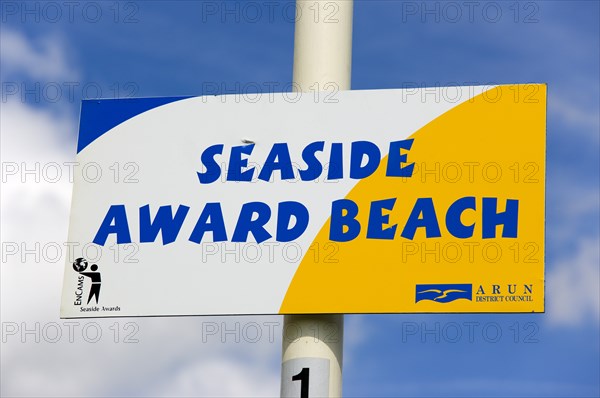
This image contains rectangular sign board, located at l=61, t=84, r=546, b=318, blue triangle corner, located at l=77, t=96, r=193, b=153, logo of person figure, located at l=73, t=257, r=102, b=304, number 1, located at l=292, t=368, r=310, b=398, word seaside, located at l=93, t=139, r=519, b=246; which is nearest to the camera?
number 1, located at l=292, t=368, r=310, b=398

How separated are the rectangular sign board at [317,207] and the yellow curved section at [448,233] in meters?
0.02

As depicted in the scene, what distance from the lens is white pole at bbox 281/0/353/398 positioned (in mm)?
19016

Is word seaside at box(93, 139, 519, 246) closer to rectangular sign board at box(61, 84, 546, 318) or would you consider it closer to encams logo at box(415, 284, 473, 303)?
rectangular sign board at box(61, 84, 546, 318)

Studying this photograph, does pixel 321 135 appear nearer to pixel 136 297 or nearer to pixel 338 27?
pixel 338 27

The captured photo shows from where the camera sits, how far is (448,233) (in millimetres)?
19281

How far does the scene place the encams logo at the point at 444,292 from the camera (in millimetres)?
18938

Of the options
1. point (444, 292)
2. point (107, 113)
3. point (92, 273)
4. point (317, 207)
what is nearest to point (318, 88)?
point (317, 207)

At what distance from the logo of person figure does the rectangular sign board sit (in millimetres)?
17

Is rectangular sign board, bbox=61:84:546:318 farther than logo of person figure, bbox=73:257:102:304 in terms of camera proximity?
No

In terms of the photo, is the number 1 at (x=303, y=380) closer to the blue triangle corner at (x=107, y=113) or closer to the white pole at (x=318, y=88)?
the white pole at (x=318, y=88)

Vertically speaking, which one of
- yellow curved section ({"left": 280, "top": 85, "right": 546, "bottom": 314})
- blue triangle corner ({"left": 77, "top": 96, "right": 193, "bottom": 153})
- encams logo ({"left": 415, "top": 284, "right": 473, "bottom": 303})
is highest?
blue triangle corner ({"left": 77, "top": 96, "right": 193, "bottom": 153})

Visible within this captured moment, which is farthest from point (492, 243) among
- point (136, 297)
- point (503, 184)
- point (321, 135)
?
point (136, 297)

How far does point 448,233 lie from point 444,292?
2.40 ft

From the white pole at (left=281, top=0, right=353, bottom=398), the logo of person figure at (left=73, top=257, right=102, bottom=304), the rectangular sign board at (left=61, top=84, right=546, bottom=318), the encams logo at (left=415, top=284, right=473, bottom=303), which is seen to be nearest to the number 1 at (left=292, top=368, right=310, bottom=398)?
the white pole at (left=281, top=0, right=353, bottom=398)
